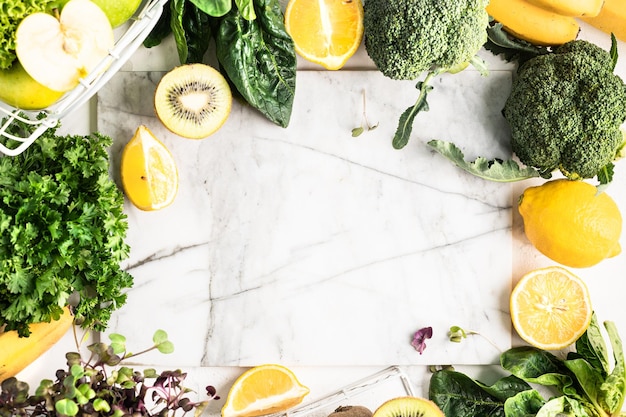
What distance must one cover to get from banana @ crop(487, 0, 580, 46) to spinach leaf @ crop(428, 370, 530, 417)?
697 millimetres

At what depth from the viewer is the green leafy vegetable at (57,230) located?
1.19 meters

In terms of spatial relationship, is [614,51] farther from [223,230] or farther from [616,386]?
[223,230]

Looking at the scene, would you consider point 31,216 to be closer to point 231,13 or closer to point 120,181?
point 120,181

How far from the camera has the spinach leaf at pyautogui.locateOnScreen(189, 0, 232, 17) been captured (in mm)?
1253

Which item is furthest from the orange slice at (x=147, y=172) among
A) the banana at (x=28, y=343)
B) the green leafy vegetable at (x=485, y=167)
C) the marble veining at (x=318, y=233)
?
the green leafy vegetable at (x=485, y=167)

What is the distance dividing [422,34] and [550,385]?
0.77m

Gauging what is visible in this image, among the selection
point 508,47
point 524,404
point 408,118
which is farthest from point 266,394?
point 508,47

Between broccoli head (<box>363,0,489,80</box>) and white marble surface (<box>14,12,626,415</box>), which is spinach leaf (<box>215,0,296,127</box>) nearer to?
Answer: white marble surface (<box>14,12,626,415</box>)

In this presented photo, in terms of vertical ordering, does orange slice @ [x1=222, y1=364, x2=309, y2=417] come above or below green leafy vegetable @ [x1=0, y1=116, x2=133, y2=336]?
below

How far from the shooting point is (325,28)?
136 centimetres

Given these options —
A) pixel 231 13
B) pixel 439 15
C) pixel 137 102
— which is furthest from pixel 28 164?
pixel 439 15

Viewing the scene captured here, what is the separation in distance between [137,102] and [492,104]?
0.74 m

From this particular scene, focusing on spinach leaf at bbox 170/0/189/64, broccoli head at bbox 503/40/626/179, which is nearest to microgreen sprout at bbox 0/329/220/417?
spinach leaf at bbox 170/0/189/64

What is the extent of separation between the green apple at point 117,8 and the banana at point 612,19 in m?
0.88
